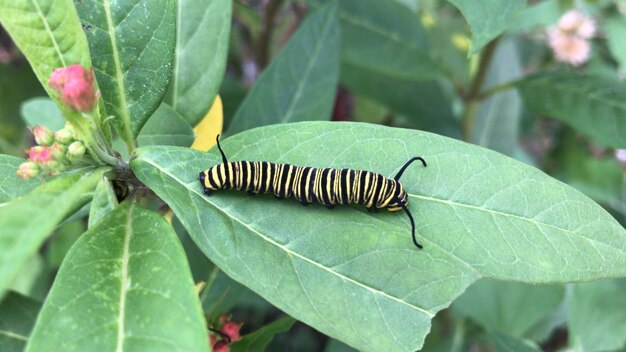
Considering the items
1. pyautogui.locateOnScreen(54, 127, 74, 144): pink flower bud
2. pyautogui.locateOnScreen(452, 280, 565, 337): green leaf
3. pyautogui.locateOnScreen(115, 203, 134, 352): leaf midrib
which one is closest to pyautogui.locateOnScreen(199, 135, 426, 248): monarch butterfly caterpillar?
pyautogui.locateOnScreen(115, 203, 134, 352): leaf midrib

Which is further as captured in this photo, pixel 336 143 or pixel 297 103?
pixel 297 103

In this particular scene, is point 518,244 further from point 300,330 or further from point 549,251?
point 300,330

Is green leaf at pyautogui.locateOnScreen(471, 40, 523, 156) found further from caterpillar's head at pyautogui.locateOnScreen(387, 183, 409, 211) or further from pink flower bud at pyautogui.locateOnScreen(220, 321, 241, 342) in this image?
pink flower bud at pyautogui.locateOnScreen(220, 321, 241, 342)

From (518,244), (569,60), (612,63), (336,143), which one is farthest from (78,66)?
(612,63)

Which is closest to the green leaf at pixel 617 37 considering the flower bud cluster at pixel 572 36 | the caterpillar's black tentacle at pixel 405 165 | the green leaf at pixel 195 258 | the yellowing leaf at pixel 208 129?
the flower bud cluster at pixel 572 36

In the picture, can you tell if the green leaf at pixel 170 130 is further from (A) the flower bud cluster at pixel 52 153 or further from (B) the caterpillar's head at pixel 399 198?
(B) the caterpillar's head at pixel 399 198

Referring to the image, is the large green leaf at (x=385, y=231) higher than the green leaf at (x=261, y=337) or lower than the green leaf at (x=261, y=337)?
higher

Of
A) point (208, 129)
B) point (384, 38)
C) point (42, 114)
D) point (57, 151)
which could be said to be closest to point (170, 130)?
point (208, 129)
